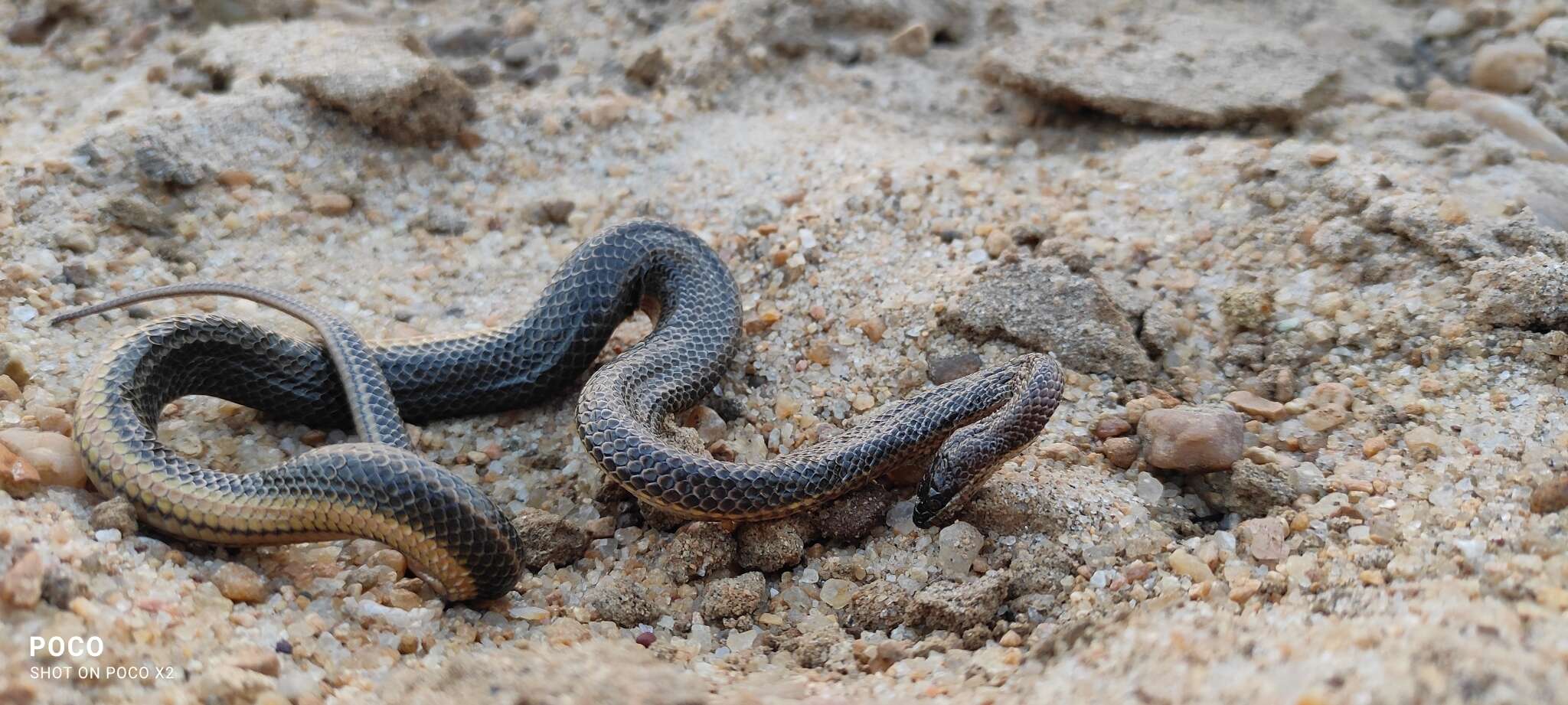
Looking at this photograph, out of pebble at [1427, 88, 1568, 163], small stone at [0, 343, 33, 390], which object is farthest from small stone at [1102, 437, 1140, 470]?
small stone at [0, 343, 33, 390]

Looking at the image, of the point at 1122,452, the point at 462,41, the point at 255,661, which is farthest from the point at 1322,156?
the point at 462,41

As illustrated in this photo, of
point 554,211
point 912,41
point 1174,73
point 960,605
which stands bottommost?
point 960,605

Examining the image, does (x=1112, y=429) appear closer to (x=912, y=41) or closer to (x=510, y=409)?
(x=510, y=409)

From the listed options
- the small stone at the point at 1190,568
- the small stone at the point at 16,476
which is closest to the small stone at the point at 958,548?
the small stone at the point at 1190,568

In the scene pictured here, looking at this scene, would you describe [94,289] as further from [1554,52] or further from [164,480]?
[1554,52]

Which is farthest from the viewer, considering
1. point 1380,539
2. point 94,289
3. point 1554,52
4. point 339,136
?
point 1554,52

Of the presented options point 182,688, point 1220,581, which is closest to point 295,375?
point 182,688

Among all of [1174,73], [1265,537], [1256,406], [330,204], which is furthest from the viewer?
[1174,73]
